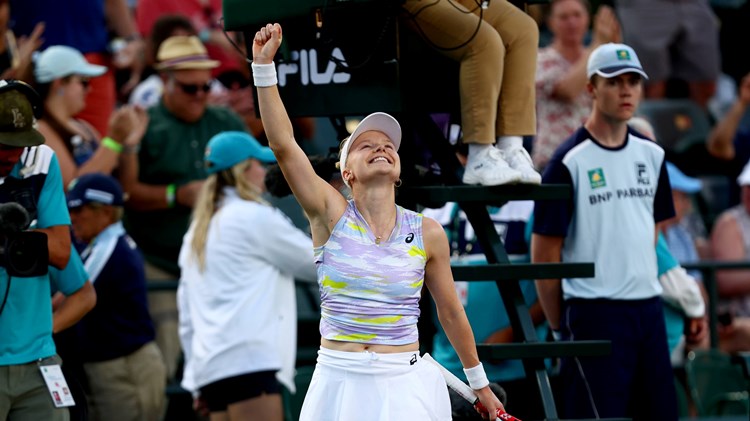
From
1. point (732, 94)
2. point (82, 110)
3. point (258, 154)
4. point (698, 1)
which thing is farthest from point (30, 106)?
point (732, 94)

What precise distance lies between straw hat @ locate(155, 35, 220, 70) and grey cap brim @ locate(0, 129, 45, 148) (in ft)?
12.7

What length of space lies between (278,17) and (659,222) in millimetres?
2425

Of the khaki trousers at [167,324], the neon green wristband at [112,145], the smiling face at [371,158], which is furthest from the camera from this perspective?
the khaki trousers at [167,324]

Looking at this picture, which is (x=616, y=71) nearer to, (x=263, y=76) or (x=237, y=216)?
(x=237, y=216)

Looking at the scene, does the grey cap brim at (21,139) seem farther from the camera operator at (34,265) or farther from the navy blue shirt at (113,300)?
the navy blue shirt at (113,300)

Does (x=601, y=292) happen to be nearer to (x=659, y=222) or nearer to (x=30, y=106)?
(x=659, y=222)

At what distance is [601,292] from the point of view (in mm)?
7414

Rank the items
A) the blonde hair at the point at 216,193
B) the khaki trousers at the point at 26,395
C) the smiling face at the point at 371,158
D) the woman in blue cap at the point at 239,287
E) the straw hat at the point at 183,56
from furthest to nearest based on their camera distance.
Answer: the straw hat at the point at 183,56
the blonde hair at the point at 216,193
the woman in blue cap at the point at 239,287
the khaki trousers at the point at 26,395
the smiling face at the point at 371,158

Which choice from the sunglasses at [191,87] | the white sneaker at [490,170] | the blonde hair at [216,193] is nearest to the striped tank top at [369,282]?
the white sneaker at [490,170]

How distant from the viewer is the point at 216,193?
8.49 meters

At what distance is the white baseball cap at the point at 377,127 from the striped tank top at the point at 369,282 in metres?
0.26

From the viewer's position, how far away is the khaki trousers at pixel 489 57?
6.85 m

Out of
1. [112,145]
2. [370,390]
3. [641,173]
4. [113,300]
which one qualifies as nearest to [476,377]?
[370,390]

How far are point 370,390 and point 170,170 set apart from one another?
4.90 meters
